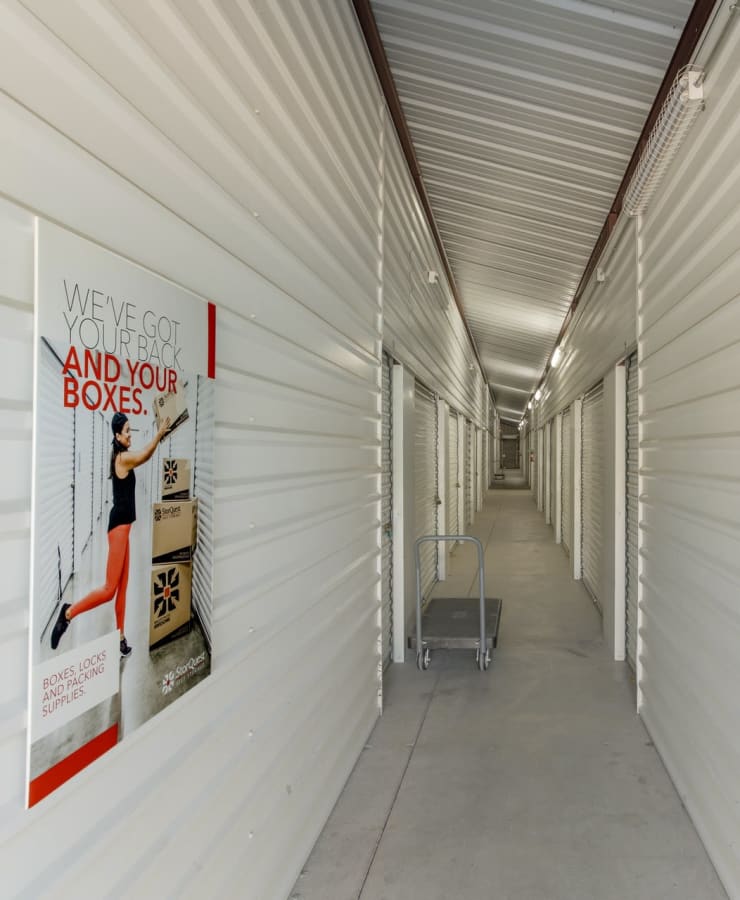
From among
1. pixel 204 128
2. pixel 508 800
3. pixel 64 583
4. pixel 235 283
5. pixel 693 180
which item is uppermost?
pixel 693 180

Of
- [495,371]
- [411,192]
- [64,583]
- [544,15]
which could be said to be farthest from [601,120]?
[495,371]

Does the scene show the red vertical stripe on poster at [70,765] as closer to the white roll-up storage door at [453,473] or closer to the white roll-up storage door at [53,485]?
the white roll-up storage door at [53,485]

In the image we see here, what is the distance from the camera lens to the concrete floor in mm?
2725

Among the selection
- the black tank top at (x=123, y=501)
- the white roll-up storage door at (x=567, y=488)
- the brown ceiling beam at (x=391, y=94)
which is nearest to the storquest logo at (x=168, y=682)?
the black tank top at (x=123, y=501)

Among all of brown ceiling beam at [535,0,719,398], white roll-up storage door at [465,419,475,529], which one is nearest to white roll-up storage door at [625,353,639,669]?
brown ceiling beam at [535,0,719,398]

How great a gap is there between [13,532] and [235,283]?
1.21 metres

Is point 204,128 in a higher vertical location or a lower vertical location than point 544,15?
lower

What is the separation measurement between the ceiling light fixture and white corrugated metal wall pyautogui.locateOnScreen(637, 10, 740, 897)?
0.17 ft

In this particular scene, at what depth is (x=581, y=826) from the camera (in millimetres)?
3123

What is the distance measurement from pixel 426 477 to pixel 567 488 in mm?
3879

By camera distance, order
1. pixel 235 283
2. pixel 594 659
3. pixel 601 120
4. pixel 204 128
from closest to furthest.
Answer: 1. pixel 204 128
2. pixel 235 283
3. pixel 601 120
4. pixel 594 659

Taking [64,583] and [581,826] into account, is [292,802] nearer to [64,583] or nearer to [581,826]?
[581,826]

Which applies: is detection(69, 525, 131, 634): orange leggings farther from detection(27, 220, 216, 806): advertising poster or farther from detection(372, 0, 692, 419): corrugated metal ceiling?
detection(372, 0, 692, 419): corrugated metal ceiling

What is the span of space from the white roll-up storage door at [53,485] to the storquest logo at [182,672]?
51 centimetres
